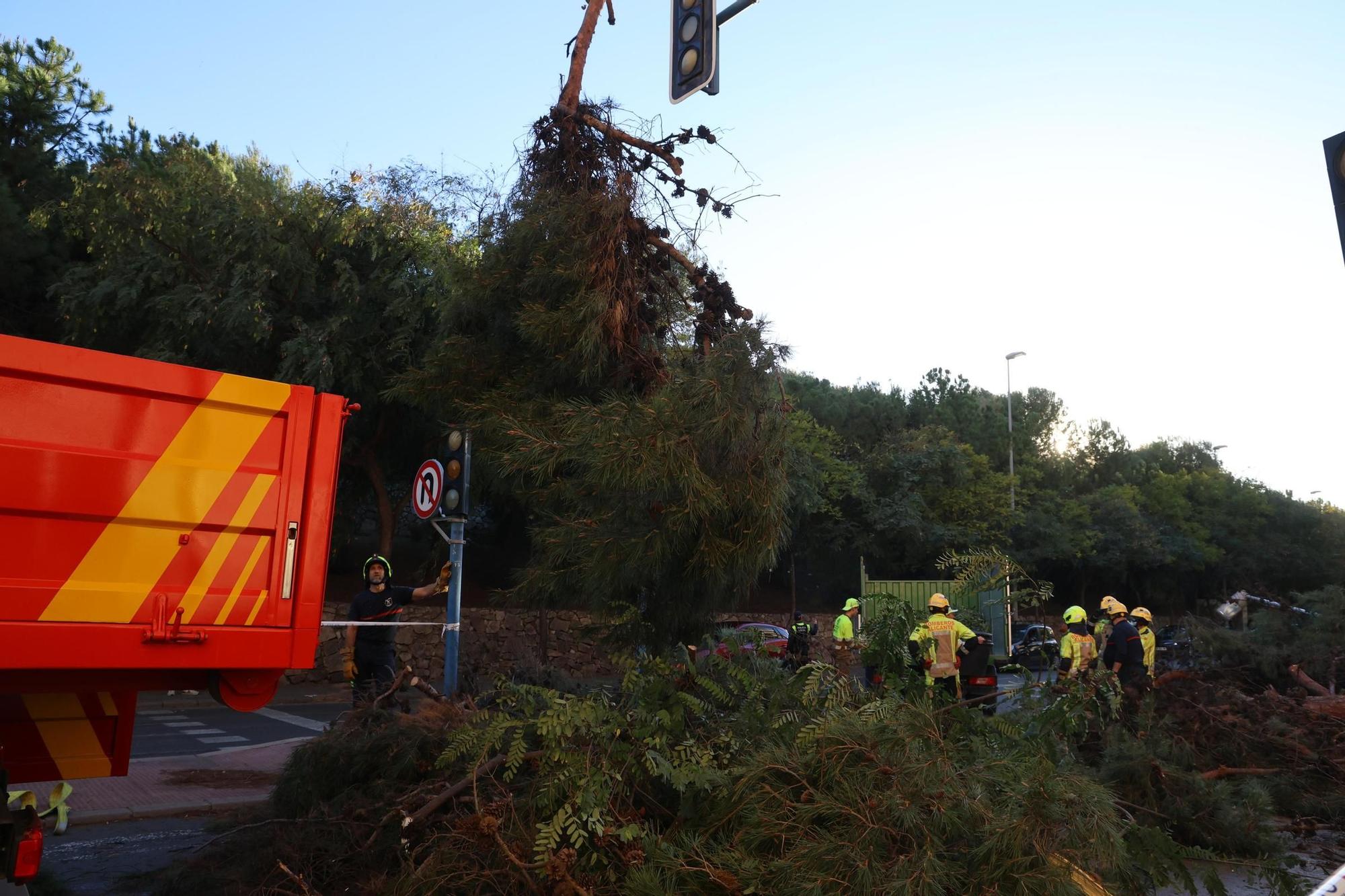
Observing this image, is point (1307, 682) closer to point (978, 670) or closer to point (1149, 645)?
point (1149, 645)

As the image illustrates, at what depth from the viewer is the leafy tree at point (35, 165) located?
18828 mm

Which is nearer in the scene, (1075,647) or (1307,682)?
(1307,682)

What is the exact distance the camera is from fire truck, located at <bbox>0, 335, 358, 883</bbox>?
10.6 ft

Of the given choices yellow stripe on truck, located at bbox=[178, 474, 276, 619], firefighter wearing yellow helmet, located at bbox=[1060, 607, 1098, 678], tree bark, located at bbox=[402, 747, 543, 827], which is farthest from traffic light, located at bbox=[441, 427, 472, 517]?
firefighter wearing yellow helmet, located at bbox=[1060, 607, 1098, 678]

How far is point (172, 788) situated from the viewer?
25.3ft

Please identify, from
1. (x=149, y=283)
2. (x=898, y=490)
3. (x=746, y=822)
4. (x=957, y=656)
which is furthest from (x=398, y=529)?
(x=746, y=822)

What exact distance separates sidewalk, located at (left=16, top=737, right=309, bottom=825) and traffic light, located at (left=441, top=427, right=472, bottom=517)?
6.08ft

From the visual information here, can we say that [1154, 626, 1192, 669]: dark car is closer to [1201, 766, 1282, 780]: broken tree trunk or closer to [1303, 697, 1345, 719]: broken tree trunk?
[1303, 697, 1345, 719]: broken tree trunk

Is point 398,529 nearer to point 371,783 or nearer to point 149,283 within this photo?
point 149,283

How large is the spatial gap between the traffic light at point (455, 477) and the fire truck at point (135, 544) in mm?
2558

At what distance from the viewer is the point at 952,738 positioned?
178 inches

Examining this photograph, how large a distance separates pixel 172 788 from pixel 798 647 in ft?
16.4

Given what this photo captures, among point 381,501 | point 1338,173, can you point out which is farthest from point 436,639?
point 1338,173

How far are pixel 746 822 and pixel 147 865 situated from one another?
3751 millimetres
